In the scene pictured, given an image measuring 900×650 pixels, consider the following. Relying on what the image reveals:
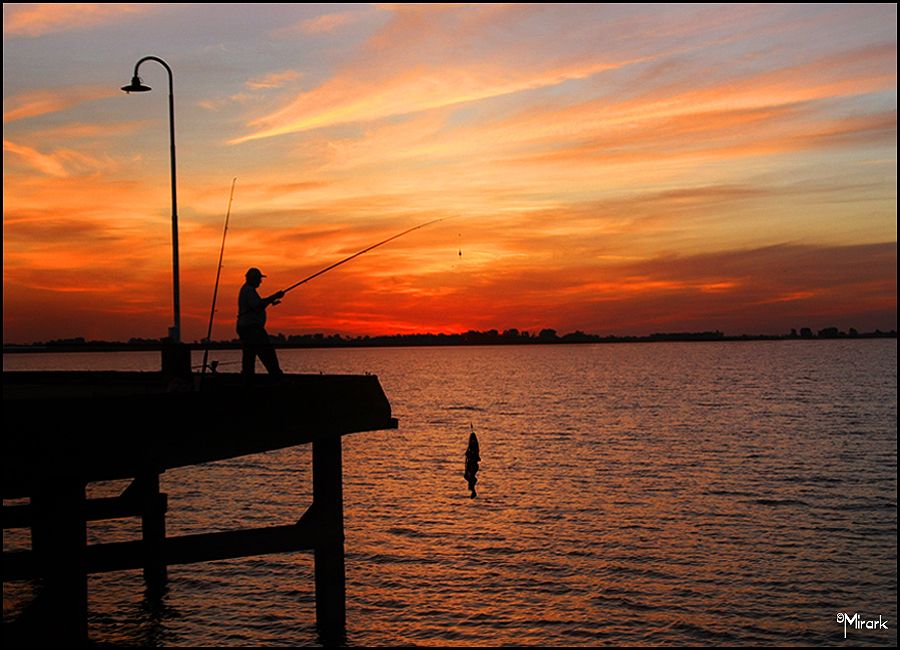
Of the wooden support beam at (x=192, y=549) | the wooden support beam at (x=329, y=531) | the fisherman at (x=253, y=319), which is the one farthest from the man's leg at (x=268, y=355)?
the wooden support beam at (x=192, y=549)

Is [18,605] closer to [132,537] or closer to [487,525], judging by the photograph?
[132,537]

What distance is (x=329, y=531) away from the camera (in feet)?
51.3

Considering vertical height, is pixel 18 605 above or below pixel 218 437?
below

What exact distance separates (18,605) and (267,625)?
6.01 metres

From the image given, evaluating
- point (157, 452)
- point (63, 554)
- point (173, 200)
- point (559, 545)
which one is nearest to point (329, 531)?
point (157, 452)

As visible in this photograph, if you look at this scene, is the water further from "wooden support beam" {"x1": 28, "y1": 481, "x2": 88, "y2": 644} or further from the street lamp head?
the street lamp head

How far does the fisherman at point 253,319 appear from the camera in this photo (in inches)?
598

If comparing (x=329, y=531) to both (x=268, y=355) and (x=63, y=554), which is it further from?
(x=63, y=554)

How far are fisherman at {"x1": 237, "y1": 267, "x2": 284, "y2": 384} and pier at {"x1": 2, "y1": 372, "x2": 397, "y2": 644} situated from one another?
707 millimetres

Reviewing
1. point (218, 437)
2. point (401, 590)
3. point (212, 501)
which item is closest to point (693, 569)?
point (401, 590)

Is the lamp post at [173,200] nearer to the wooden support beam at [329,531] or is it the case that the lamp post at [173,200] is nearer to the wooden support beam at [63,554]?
the wooden support beam at [329,531]

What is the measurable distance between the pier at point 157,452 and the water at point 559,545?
2.98 m

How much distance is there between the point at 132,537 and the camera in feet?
89.7

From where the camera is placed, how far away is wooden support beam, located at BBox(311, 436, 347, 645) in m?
15.6
